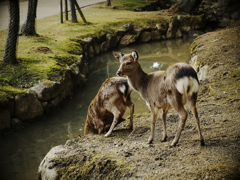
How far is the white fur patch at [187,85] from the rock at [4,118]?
5277mm

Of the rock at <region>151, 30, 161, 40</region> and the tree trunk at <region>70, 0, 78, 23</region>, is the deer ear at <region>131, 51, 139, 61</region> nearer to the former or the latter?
the tree trunk at <region>70, 0, 78, 23</region>

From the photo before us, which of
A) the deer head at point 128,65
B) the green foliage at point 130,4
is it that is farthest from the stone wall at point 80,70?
the green foliage at point 130,4

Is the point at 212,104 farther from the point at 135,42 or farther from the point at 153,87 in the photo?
the point at 135,42

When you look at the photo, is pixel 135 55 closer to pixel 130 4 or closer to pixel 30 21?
pixel 30 21

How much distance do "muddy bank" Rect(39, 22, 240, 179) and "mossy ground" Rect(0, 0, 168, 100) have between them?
387 cm

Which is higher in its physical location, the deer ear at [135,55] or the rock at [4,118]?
the deer ear at [135,55]

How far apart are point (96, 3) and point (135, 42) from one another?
9390 millimetres

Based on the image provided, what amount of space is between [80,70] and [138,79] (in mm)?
6896

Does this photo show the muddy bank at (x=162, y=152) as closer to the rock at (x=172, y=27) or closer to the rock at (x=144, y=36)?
the rock at (x=144, y=36)

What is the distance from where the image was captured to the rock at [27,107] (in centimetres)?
884

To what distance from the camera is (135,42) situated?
19.0 metres

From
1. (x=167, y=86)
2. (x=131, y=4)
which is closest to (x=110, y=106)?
(x=167, y=86)

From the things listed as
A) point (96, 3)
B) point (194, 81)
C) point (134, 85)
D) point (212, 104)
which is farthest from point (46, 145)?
point (96, 3)

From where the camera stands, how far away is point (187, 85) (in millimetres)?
4848
